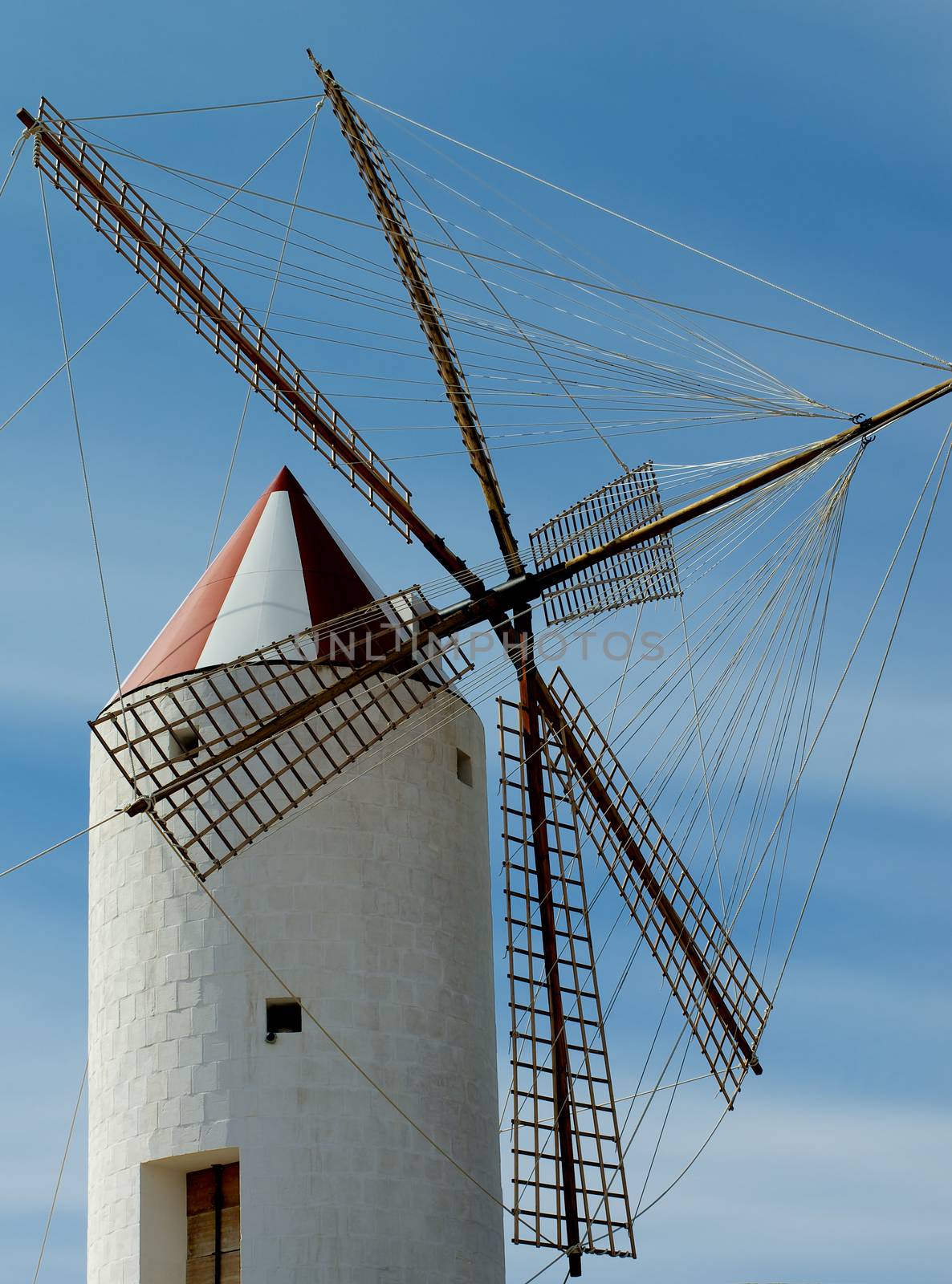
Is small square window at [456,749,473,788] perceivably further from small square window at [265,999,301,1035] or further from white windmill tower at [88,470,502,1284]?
small square window at [265,999,301,1035]

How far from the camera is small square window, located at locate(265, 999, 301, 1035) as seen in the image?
41.8 feet

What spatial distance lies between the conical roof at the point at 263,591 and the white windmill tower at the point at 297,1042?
5 cm

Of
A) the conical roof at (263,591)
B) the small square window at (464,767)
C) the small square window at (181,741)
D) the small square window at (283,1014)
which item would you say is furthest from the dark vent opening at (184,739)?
the small square window at (464,767)

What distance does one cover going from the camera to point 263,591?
14281mm

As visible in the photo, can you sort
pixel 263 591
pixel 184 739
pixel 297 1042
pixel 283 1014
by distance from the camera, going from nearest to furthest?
1. pixel 297 1042
2. pixel 283 1014
3. pixel 184 739
4. pixel 263 591

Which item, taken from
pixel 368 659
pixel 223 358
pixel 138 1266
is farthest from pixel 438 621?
pixel 138 1266

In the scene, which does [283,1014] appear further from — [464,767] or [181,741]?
[464,767]

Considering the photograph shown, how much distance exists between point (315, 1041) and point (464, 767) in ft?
7.86

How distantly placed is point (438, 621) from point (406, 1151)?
329cm

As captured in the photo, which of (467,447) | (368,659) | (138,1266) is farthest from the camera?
(467,447)

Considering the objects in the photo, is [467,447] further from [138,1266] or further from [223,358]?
[138,1266]

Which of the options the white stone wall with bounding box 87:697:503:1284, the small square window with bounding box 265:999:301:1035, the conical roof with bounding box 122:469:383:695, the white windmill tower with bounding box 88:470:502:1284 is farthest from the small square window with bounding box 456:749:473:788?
the small square window with bounding box 265:999:301:1035

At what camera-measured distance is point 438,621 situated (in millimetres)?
13781

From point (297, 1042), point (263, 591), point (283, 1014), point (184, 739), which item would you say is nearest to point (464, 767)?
point (263, 591)
